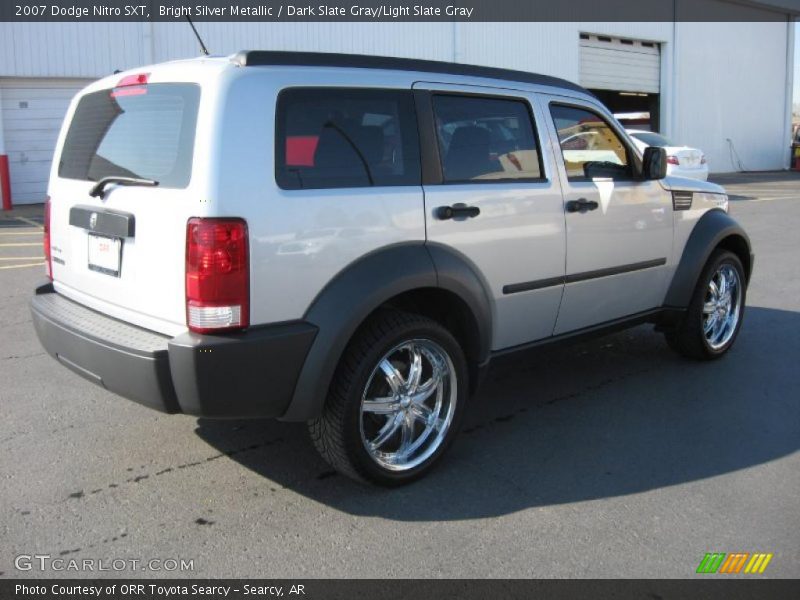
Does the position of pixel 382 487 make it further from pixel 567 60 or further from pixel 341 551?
pixel 567 60

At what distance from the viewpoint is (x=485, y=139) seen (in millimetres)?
4074

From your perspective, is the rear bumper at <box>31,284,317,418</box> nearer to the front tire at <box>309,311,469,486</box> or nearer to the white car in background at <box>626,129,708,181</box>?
the front tire at <box>309,311,469,486</box>

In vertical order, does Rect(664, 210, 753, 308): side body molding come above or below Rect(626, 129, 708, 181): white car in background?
below

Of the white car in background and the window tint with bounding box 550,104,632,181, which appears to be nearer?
the window tint with bounding box 550,104,632,181

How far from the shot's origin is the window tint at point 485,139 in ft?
12.7

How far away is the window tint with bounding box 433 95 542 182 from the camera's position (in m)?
3.88

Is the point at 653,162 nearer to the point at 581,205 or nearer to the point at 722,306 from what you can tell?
the point at 581,205

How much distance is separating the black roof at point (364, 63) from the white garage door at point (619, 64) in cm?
2165

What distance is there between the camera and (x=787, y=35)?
3188cm

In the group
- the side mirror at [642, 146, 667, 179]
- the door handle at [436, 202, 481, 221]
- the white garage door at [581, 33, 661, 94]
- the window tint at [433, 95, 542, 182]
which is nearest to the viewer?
the door handle at [436, 202, 481, 221]

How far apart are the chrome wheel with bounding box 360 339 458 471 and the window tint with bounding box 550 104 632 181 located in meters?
1.42

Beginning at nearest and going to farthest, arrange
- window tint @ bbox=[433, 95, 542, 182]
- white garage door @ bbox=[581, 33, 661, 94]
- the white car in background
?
window tint @ bbox=[433, 95, 542, 182] → the white car in background → white garage door @ bbox=[581, 33, 661, 94]
